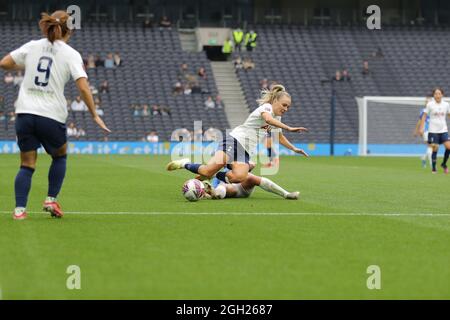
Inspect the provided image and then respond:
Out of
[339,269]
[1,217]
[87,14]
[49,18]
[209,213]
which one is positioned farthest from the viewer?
[87,14]

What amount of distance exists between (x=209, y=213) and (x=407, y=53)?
145 feet

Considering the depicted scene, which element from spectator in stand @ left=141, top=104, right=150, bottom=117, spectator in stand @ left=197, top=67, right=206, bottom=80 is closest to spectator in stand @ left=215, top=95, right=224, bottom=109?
spectator in stand @ left=197, top=67, right=206, bottom=80

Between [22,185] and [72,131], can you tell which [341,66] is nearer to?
[72,131]

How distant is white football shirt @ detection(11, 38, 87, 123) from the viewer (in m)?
9.81

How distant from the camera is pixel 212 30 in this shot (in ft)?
174

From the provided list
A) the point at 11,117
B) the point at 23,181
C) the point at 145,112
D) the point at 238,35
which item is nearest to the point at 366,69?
the point at 238,35

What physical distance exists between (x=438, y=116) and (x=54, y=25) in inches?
690

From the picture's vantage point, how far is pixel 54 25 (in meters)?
9.76

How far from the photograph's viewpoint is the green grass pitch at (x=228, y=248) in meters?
5.98

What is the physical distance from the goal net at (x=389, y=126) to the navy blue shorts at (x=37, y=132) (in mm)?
35164

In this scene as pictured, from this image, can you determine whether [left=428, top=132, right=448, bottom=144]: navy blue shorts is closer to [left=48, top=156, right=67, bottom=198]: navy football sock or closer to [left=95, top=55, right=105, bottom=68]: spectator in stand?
[left=48, top=156, right=67, bottom=198]: navy football sock

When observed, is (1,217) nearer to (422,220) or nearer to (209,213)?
(209,213)
